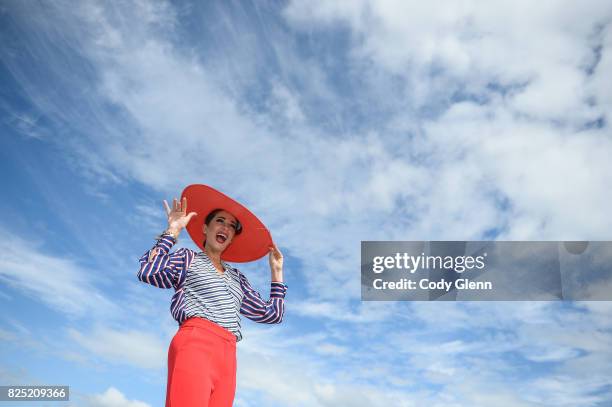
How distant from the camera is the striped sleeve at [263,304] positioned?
5891 millimetres

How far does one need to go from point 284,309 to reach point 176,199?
1771mm

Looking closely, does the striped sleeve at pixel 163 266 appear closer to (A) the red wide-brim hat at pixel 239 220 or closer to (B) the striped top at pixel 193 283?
(B) the striped top at pixel 193 283

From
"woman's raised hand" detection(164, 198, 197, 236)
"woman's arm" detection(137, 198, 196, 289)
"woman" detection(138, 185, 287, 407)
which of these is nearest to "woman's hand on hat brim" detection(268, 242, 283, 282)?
"woman" detection(138, 185, 287, 407)

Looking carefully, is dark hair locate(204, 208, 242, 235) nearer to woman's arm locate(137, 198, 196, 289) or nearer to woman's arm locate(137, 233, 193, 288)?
woman's arm locate(137, 198, 196, 289)

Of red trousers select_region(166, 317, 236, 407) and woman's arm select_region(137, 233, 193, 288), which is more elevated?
woman's arm select_region(137, 233, 193, 288)

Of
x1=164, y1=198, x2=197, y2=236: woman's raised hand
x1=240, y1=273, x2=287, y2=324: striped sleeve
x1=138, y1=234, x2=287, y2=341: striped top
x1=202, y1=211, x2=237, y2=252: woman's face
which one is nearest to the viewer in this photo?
x1=138, y1=234, x2=287, y2=341: striped top

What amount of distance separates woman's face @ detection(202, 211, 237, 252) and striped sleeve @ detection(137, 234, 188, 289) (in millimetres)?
617

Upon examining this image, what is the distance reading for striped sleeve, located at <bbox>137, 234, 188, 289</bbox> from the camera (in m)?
5.08

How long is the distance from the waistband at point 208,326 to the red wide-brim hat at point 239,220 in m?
1.40

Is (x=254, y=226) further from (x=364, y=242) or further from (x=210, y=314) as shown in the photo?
(x=364, y=242)

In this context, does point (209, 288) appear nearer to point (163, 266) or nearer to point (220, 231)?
point (163, 266)

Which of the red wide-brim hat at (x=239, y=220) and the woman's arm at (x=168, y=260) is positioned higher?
the red wide-brim hat at (x=239, y=220)

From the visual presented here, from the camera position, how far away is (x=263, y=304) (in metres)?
5.93

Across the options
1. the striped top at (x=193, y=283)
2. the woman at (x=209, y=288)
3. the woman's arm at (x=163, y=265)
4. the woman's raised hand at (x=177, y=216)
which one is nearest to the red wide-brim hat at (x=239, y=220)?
the woman at (x=209, y=288)
